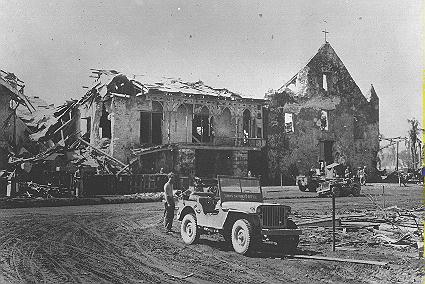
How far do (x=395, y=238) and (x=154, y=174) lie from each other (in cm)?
428

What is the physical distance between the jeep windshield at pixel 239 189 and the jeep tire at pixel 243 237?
2.20ft

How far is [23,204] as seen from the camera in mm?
10883

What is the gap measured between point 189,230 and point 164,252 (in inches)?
49.9

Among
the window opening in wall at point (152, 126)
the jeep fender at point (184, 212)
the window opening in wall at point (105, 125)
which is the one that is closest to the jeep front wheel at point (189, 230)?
the jeep fender at point (184, 212)

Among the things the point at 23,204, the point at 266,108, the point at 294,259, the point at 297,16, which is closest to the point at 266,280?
the point at 294,259

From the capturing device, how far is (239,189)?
7688 mm

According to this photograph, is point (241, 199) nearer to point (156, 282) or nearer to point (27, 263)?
point (156, 282)

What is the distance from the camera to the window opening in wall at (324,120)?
8.30 meters

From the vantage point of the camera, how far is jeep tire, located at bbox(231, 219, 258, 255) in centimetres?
678

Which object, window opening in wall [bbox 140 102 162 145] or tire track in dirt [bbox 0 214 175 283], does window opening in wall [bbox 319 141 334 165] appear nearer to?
window opening in wall [bbox 140 102 162 145]

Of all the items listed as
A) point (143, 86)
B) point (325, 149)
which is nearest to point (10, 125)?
point (143, 86)

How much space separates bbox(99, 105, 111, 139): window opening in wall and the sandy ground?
1.50m

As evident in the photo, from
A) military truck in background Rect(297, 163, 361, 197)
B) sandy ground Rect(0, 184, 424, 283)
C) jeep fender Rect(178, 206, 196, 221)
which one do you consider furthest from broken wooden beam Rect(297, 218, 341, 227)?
jeep fender Rect(178, 206, 196, 221)

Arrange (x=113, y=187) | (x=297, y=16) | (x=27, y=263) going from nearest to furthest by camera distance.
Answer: (x=27, y=263) < (x=297, y=16) < (x=113, y=187)
